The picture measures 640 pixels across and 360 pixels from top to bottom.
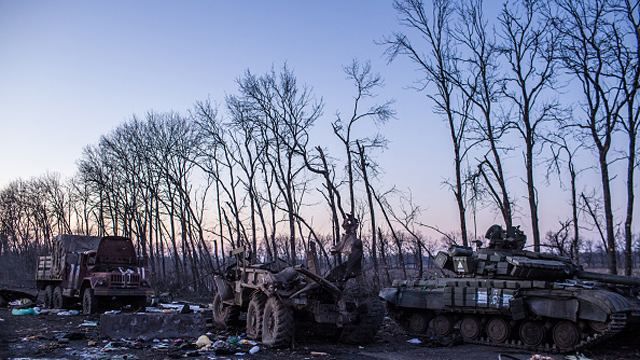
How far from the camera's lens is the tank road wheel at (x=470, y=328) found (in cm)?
1504

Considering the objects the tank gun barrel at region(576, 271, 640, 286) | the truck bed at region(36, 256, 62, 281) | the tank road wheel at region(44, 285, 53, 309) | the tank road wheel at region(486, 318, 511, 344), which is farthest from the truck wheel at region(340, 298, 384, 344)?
the tank road wheel at region(44, 285, 53, 309)

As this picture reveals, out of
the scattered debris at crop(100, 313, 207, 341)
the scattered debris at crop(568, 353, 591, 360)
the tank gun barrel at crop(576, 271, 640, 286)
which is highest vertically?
the tank gun barrel at crop(576, 271, 640, 286)

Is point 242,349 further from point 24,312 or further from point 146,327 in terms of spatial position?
point 24,312

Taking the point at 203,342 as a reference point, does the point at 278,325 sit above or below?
above

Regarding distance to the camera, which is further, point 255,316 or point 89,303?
point 89,303

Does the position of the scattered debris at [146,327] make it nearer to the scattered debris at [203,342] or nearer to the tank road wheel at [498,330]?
the scattered debris at [203,342]

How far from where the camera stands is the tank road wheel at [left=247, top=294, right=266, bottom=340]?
13.9 meters

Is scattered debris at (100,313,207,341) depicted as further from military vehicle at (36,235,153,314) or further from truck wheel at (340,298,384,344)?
military vehicle at (36,235,153,314)

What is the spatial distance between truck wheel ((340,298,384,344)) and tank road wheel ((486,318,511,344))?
282 centimetres

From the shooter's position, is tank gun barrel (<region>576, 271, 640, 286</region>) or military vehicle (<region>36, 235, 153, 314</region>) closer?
tank gun barrel (<region>576, 271, 640, 286</region>)

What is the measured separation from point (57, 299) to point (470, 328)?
1585 cm

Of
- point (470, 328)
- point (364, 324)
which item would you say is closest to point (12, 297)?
point (364, 324)

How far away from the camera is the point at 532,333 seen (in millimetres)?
13797

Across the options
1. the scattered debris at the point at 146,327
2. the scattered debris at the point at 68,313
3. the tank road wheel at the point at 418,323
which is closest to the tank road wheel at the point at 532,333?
the tank road wheel at the point at 418,323
